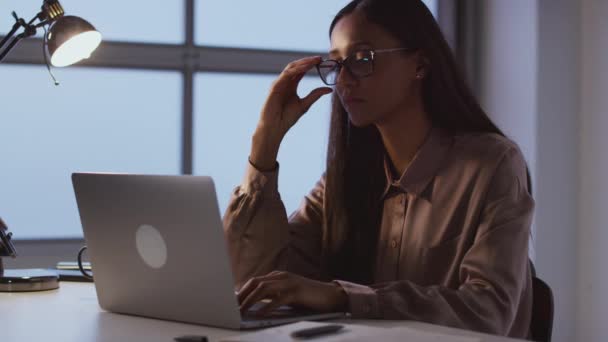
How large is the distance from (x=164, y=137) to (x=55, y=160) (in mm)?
429

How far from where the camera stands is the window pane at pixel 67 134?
10.8 ft

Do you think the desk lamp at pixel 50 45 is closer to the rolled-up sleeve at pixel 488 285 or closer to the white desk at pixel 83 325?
the white desk at pixel 83 325

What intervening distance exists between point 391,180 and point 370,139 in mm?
142

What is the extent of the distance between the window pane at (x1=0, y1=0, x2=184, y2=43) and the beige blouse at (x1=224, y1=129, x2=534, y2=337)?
61.0 inches

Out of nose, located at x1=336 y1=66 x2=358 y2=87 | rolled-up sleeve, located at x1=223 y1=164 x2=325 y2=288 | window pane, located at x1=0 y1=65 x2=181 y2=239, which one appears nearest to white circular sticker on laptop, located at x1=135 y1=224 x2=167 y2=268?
rolled-up sleeve, located at x1=223 y1=164 x2=325 y2=288

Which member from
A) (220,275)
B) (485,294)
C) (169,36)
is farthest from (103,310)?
(169,36)

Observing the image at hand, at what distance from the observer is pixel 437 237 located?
1.85m

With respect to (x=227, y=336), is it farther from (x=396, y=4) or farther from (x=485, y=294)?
(x=396, y=4)

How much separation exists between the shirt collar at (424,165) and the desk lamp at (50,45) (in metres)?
0.80

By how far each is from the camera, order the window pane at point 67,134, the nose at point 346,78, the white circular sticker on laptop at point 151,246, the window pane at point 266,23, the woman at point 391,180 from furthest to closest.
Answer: the window pane at point 266,23 < the window pane at point 67,134 < the nose at point 346,78 < the woman at point 391,180 < the white circular sticker on laptop at point 151,246

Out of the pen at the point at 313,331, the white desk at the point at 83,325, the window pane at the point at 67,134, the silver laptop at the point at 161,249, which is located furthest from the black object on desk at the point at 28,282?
the window pane at the point at 67,134

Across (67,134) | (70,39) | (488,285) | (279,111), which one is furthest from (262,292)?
(67,134)

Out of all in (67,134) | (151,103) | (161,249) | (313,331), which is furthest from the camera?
(151,103)

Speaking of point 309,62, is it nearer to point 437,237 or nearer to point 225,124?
point 437,237
